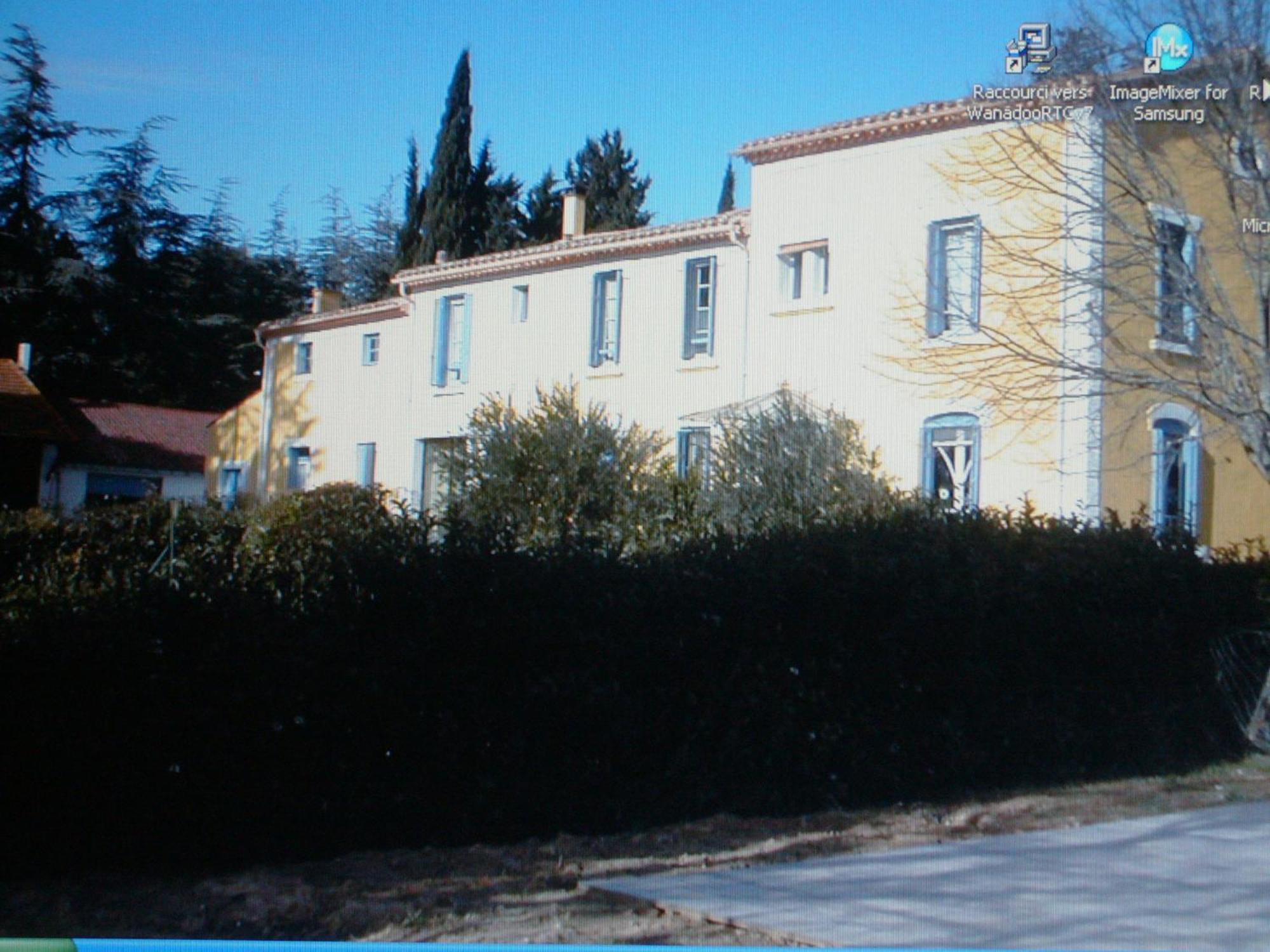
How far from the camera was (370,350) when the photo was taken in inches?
337

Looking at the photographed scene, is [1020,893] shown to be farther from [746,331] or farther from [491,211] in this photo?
[746,331]

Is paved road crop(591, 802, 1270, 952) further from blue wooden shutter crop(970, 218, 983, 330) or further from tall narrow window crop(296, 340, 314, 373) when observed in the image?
blue wooden shutter crop(970, 218, 983, 330)

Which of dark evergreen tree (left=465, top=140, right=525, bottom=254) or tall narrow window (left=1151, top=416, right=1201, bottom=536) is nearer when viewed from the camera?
dark evergreen tree (left=465, top=140, right=525, bottom=254)

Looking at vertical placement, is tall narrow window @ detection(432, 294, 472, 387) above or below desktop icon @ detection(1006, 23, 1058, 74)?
below

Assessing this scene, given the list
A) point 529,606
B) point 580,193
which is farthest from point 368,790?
point 580,193

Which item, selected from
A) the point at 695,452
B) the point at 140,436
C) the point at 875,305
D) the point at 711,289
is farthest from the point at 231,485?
the point at 875,305

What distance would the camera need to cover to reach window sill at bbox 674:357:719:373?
30.9 ft

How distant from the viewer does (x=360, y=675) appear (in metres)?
5.98

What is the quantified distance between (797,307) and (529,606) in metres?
3.18

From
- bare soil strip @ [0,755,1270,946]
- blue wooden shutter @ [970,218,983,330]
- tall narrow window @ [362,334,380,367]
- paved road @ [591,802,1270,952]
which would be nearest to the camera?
paved road @ [591,802,1270,952]

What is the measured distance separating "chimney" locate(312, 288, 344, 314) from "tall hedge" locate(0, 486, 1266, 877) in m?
0.97

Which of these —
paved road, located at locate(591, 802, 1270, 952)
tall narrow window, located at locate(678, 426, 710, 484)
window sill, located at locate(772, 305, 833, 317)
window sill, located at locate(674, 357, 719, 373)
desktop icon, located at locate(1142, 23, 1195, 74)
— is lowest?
paved road, located at locate(591, 802, 1270, 952)

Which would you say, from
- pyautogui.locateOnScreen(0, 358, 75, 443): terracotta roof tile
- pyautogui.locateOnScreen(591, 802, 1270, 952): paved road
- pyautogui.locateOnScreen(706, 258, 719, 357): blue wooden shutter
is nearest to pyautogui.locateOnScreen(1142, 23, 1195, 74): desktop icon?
pyautogui.locateOnScreen(706, 258, 719, 357): blue wooden shutter

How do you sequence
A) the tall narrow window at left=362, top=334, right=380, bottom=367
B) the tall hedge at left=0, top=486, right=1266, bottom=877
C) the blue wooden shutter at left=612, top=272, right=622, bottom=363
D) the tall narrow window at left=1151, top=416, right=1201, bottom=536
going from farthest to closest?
the blue wooden shutter at left=612, top=272, right=622, bottom=363, the tall narrow window at left=1151, top=416, right=1201, bottom=536, the tall narrow window at left=362, top=334, right=380, bottom=367, the tall hedge at left=0, top=486, right=1266, bottom=877
